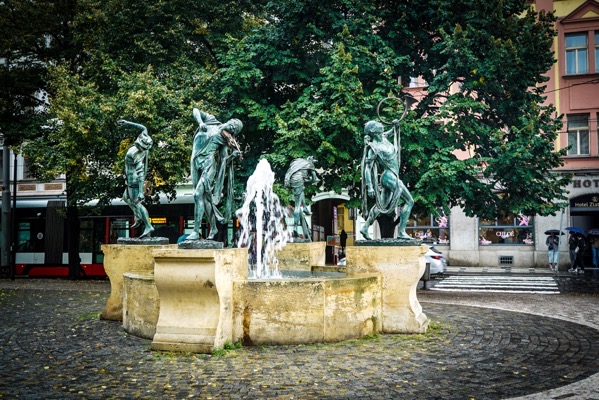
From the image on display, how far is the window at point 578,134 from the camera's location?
91.1 feet

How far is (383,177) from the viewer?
9.66m

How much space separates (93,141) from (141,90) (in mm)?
2619

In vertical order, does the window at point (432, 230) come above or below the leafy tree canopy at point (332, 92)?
below

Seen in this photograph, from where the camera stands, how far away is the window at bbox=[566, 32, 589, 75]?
28.2 m

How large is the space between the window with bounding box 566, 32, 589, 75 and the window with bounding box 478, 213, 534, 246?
7557mm

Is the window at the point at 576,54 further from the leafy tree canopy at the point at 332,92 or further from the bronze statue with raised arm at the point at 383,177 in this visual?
the bronze statue with raised arm at the point at 383,177

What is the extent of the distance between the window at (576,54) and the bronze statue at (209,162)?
80.7 ft

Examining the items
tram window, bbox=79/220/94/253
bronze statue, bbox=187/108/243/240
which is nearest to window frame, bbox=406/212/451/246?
tram window, bbox=79/220/94/253

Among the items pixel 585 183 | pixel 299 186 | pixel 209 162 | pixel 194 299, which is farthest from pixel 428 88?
pixel 585 183

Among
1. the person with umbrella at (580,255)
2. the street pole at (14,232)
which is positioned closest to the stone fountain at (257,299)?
the street pole at (14,232)

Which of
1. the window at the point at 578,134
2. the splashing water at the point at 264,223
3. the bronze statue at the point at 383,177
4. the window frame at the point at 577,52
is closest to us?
the bronze statue at the point at 383,177

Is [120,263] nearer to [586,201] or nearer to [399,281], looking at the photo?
[399,281]

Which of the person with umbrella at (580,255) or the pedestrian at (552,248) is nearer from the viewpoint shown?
the person with umbrella at (580,255)

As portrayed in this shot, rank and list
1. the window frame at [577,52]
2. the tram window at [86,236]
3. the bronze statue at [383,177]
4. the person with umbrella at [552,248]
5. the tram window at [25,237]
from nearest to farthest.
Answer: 1. the bronze statue at [383,177]
2. the tram window at [86,236]
3. the tram window at [25,237]
4. the person with umbrella at [552,248]
5. the window frame at [577,52]
